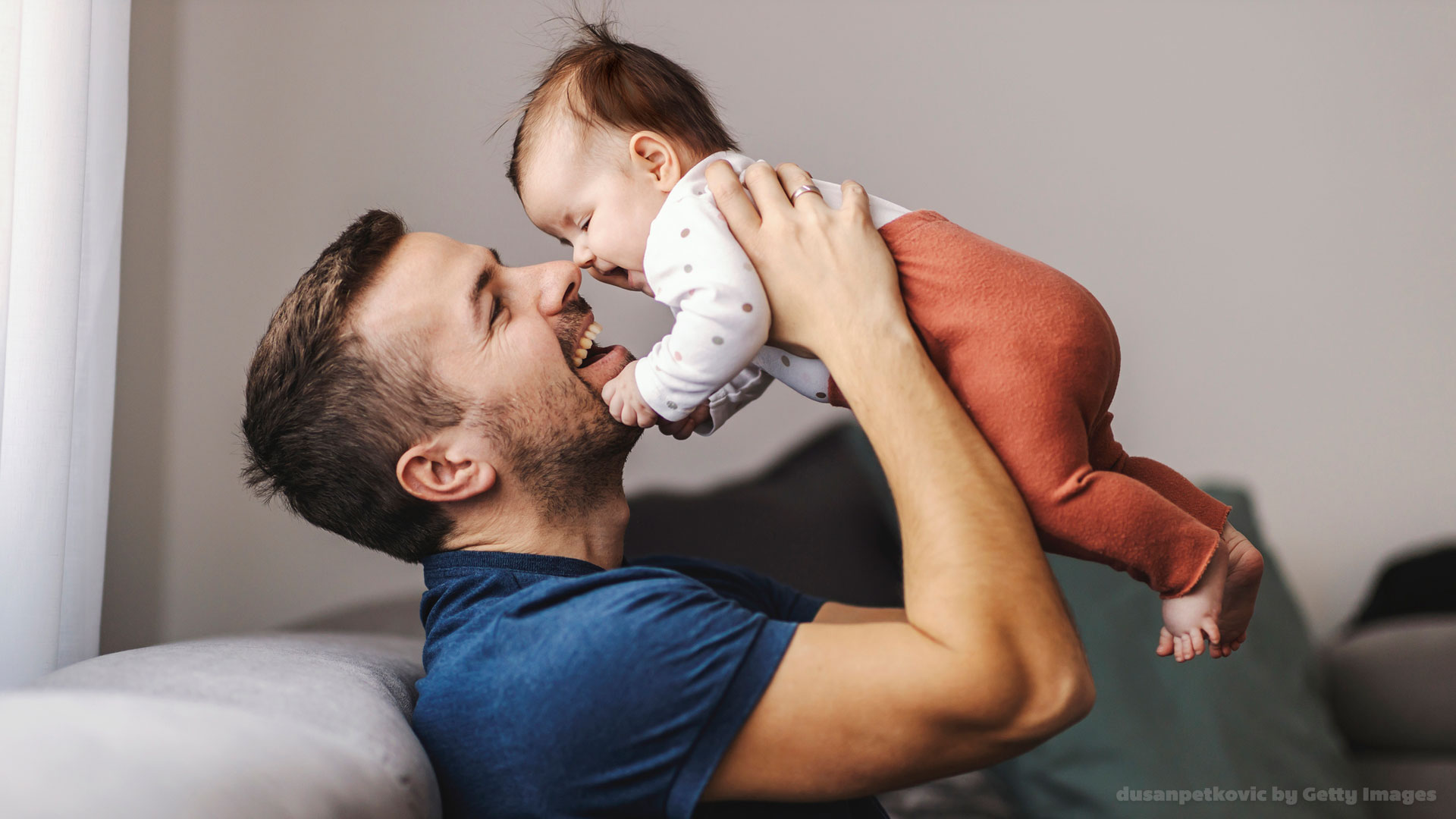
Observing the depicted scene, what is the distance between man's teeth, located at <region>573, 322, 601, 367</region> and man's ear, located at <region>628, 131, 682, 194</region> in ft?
0.66

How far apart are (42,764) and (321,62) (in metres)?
1.80

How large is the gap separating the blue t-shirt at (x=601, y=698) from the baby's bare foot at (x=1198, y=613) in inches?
16.0

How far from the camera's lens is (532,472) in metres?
1.13

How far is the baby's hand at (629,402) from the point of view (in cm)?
105

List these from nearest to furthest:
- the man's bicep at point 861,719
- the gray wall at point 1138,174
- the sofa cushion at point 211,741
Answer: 1. the sofa cushion at point 211,741
2. the man's bicep at point 861,719
3. the gray wall at point 1138,174

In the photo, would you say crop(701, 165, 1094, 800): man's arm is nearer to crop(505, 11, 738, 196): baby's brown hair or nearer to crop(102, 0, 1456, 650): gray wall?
crop(505, 11, 738, 196): baby's brown hair

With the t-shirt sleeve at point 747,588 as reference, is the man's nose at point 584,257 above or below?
above

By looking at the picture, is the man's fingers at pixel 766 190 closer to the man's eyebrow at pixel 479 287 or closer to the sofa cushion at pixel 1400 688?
the man's eyebrow at pixel 479 287

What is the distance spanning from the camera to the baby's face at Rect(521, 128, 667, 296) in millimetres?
1094

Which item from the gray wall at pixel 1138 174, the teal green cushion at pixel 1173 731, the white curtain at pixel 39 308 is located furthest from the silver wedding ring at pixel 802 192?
the gray wall at pixel 1138 174

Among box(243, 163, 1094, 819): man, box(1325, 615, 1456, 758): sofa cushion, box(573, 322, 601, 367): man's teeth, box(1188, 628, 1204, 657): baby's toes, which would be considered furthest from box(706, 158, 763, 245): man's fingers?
box(1325, 615, 1456, 758): sofa cushion

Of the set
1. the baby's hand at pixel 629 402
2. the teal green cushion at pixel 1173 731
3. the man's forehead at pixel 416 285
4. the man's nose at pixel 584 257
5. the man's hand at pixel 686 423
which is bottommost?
the teal green cushion at pixel 1173 731

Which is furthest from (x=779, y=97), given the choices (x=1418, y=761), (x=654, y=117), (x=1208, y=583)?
(x=1418, y=761)

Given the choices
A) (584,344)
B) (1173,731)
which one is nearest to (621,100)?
(584,344)
